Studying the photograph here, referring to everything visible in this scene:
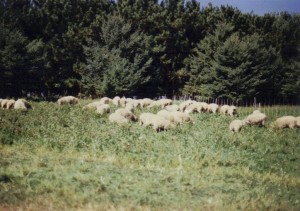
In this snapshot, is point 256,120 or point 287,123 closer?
point 287,123

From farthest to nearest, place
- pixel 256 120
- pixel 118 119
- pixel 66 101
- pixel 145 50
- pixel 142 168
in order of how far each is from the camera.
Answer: pixel 145 50 < pixel 66 101 < pixel 256 120 < pixel 118 119 < pixel 142 168

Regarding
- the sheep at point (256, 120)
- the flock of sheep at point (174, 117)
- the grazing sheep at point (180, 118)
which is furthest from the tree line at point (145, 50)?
the grazing sheep at point (180, 118)

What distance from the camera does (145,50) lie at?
4153 cm

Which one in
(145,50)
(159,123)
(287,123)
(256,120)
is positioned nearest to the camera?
(159,123)

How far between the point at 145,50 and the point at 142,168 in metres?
31.3

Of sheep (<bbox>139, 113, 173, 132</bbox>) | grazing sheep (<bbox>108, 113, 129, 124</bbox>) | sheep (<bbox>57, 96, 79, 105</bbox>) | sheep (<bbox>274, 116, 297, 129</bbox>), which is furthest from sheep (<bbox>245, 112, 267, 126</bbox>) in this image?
sheep (<bbox>57, 96, 79, 105</bbox>)

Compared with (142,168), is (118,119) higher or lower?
higher

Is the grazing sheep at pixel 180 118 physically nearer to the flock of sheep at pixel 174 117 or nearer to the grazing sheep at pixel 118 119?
the flock of sheep at pixel 174 117

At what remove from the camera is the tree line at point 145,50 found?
122ft

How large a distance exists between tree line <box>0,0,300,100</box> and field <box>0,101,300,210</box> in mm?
20024

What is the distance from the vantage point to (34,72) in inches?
1411

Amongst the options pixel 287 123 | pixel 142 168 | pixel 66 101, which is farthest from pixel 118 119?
pixel 66 101

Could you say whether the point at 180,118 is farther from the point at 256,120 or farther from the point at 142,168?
the point at 142,168

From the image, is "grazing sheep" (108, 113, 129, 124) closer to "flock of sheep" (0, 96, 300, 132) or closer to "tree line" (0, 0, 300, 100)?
"flock of sheep" (0, 96, 300, 132)
